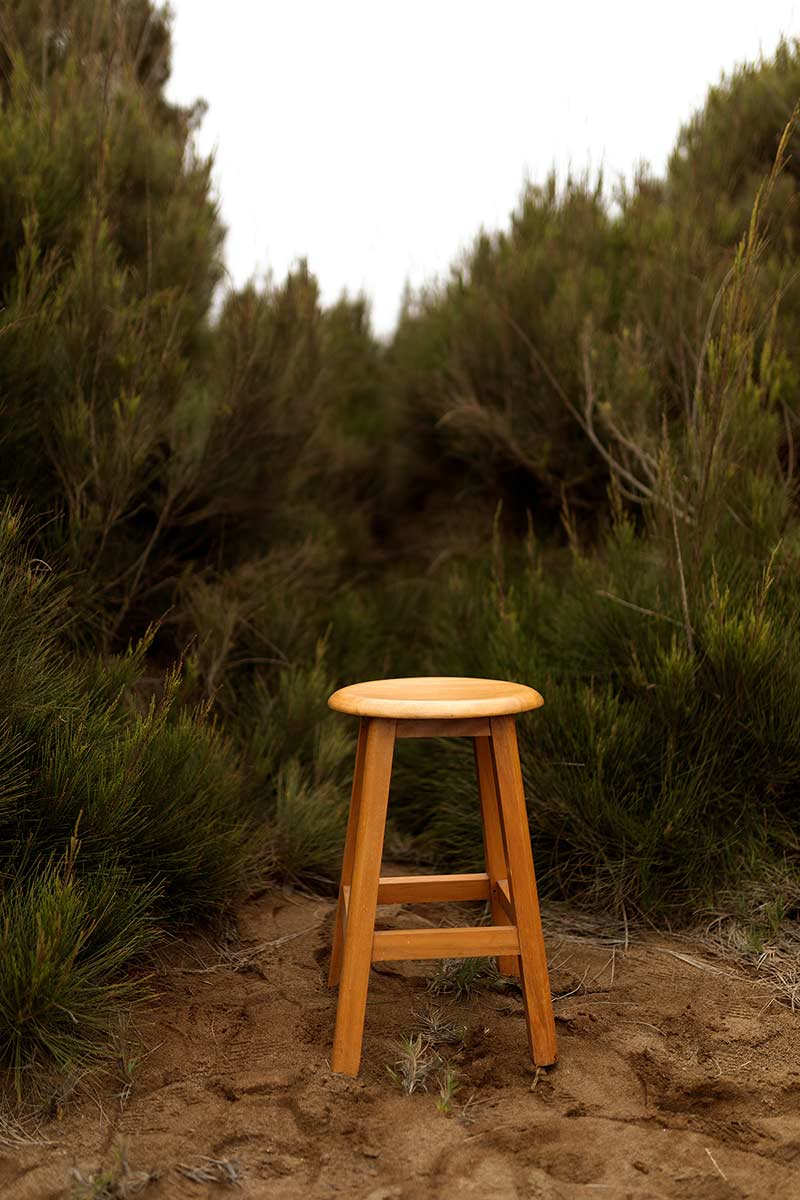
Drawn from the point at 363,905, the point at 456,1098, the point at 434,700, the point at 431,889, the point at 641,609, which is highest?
the point at 641,609

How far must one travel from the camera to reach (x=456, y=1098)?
206 cm

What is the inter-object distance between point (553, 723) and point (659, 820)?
44 centimetres

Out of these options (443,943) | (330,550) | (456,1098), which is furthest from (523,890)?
(330,550)

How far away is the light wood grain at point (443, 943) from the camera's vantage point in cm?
212

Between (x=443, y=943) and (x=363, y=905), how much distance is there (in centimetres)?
20

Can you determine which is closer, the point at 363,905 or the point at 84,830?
the point at 363,905

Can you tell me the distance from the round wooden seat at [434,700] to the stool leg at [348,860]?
0.12 m

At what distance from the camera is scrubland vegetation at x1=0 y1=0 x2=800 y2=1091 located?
252 cm

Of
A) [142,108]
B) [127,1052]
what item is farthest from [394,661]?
[142,108]

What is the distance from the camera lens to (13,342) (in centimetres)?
317

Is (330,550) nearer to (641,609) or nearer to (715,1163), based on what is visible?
(641,609)

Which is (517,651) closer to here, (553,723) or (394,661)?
(553,723)

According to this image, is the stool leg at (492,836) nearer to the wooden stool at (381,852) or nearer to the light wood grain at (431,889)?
the light wood grain at (431,889)

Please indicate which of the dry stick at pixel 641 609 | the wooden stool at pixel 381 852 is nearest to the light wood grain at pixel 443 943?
Answer: the wooden stool at pixel 381 852
